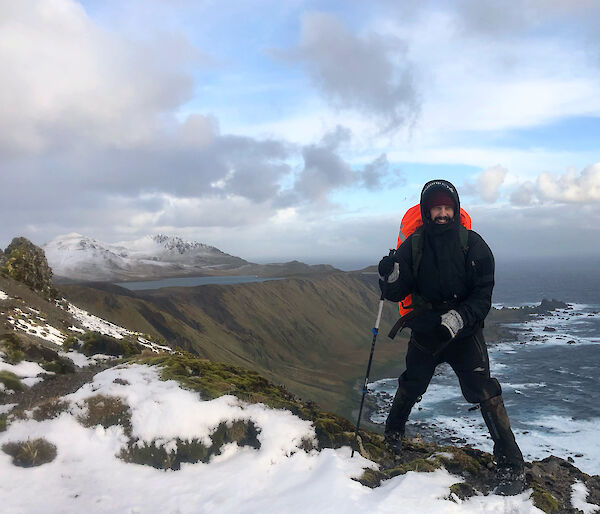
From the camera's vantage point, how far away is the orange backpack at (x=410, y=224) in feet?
22.4

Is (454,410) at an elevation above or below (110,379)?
below

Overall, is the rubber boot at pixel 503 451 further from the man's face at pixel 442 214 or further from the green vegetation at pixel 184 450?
the green vegetation at pixel 184 450

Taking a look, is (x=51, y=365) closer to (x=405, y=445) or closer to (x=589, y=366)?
(x=405, y=445)

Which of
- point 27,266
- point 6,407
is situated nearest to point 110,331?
point 27,266

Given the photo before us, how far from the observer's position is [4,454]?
18.4 ft

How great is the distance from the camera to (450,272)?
622cm

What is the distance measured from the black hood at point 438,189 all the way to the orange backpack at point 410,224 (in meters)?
0.34

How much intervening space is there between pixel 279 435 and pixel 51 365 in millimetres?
6234

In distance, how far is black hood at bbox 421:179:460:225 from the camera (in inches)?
255

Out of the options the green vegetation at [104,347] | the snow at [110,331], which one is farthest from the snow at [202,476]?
the snow at [110,331]

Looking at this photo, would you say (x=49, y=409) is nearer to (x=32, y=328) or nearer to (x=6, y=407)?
(x=6, y=407)

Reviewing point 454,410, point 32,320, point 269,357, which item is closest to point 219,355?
point 269,357

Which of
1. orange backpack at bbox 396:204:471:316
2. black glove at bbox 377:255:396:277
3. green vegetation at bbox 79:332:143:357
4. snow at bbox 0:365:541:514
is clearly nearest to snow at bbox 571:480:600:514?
snow at bbox 0:365:541:514

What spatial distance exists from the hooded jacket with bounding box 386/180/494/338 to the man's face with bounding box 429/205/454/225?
7 cm
